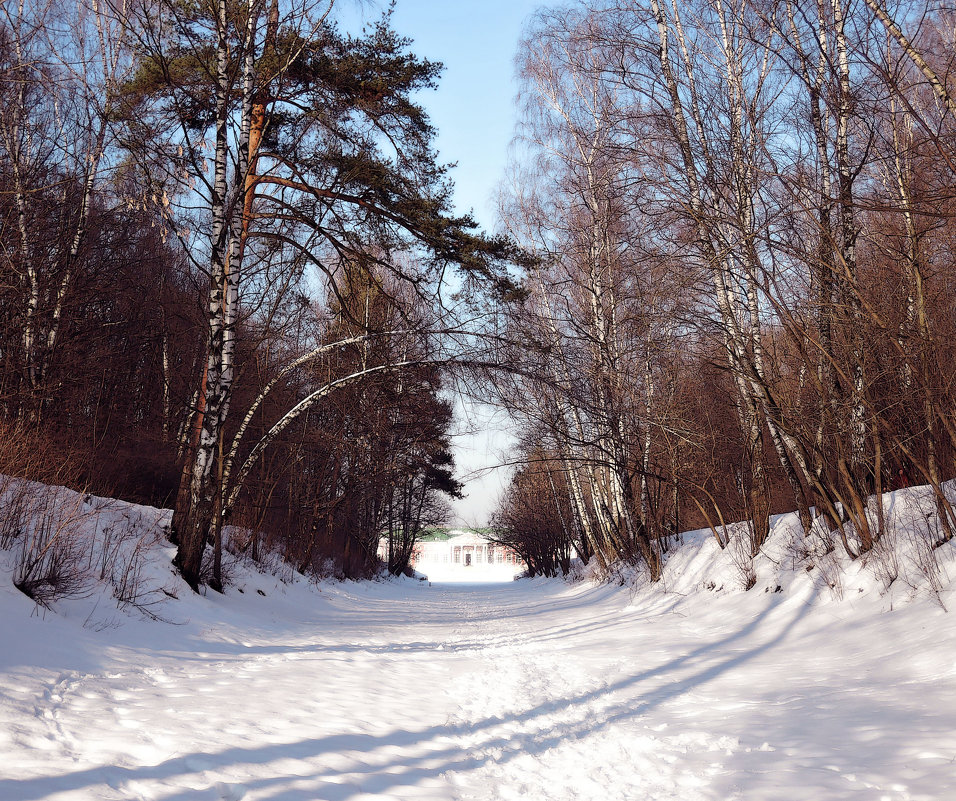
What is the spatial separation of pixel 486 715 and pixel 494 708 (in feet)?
0.75

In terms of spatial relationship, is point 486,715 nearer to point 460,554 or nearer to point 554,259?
point 554,259

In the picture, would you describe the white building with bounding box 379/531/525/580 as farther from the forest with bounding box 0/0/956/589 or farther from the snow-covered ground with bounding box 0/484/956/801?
the snow-covered ground with bounding box 0/484/956/801

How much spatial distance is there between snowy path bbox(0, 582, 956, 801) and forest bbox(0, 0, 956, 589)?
238cm

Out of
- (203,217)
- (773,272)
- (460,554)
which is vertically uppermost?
(203,217)

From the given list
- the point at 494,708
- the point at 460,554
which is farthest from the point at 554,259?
the point at 460,554

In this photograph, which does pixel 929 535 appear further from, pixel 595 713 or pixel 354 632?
pixel 354 632

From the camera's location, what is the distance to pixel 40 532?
21.8 feet

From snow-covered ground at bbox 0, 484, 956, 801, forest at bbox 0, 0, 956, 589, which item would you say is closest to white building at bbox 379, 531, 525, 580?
forest at bbox 0, 0, 956, 589

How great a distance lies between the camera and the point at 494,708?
16.5 ft

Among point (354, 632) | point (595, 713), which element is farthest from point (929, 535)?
point (354, 632)

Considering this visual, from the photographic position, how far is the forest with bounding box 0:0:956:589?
753 centimetres

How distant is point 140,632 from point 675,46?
10.9 metres

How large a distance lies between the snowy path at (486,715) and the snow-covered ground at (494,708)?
0.02 meters

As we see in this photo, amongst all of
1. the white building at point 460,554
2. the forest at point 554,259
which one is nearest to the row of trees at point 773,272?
the forest at point 554,259
